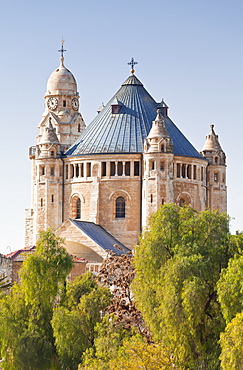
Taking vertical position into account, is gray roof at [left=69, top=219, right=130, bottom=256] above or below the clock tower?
below

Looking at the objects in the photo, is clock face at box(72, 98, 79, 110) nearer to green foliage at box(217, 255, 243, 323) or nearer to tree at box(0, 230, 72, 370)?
tree at box(0, 230, 72, 370)

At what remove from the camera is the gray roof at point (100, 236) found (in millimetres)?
96875

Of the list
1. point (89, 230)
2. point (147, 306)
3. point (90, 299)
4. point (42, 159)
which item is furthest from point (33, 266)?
point (42, 159)

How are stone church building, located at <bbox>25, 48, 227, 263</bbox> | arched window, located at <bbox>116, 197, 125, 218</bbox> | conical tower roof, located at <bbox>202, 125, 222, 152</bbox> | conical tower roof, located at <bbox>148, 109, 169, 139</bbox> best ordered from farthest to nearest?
conical tower roof, located at <bbox>202, 125, 222, 152</bbox>, arched window, located at <bbox>116, 197, 125, 218</bbox>, conical tower roof, located at <bbox>148, 109, 169, 139</bbox>, stone church building, located at <bbox>25, 48, 227, 263</bbox>

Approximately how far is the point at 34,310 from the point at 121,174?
39490 millimetres

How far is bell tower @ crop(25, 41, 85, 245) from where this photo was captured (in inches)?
4186

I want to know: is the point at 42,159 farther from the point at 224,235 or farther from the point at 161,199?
the point at 224,235

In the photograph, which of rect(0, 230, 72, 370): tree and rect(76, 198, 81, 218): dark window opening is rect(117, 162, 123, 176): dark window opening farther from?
rect(0, 230, 72, 370): tree

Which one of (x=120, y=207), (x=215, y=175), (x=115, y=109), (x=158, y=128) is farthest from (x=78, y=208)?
(x=215, y=175)

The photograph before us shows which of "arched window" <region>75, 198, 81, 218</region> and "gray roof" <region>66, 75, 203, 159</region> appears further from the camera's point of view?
"arched window" <region>75, 198, 81, 218</region>

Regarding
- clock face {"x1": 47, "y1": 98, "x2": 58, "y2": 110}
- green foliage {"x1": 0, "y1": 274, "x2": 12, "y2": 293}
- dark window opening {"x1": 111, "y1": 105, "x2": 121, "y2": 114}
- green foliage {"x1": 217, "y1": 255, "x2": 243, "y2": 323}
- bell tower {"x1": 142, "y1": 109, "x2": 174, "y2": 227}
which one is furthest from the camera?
clock face {"x1": 47, "y1": 98, "x2": 58, "y2": 110}

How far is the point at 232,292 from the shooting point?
56500 mm

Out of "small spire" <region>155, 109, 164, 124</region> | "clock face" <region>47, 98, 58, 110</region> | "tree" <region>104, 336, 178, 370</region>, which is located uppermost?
"clock face" <region>47, 98, 58, 110</region>

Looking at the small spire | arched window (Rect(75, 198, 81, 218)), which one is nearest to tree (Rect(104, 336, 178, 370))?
the small spire
